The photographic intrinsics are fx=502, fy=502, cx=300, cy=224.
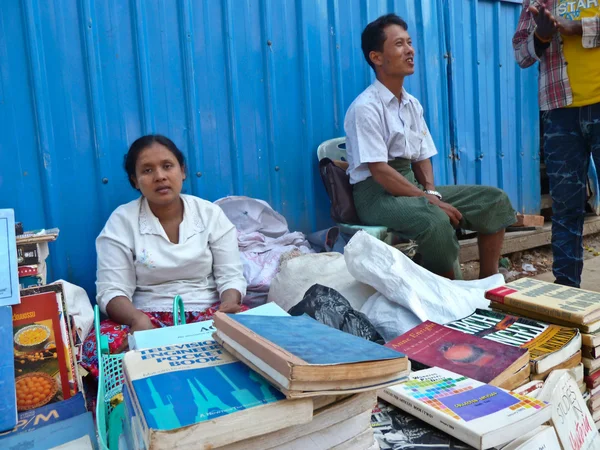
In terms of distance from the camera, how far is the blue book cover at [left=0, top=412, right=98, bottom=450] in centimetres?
120

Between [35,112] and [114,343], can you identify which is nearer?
[114,343]

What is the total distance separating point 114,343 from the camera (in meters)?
1.94

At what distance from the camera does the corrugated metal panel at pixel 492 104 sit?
4.11m

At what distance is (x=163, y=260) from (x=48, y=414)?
918mm

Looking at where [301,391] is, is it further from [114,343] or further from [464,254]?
[464,254]

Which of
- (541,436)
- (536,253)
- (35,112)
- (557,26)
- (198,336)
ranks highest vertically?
(557,26)

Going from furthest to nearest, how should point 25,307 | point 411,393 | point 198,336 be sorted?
point 25,307 < point 198,336 < point 411,393

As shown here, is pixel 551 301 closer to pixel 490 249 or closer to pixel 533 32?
pixel 490 249

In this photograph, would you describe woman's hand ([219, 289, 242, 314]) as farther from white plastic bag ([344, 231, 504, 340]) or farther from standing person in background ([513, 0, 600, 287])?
standing person in background ([513, 0, 600, 287])

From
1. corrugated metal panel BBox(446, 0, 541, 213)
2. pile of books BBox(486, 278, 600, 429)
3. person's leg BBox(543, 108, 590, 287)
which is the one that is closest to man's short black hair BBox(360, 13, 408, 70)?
person's leg BBox(543, 108, 590, 287)

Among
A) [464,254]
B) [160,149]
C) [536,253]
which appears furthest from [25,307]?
[536,253]

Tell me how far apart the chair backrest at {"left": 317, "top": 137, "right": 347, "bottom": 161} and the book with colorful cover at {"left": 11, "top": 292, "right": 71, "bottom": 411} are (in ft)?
6.79

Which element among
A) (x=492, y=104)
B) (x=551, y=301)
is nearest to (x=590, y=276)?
(x=492, y=104)

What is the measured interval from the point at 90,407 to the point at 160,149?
1113mm
